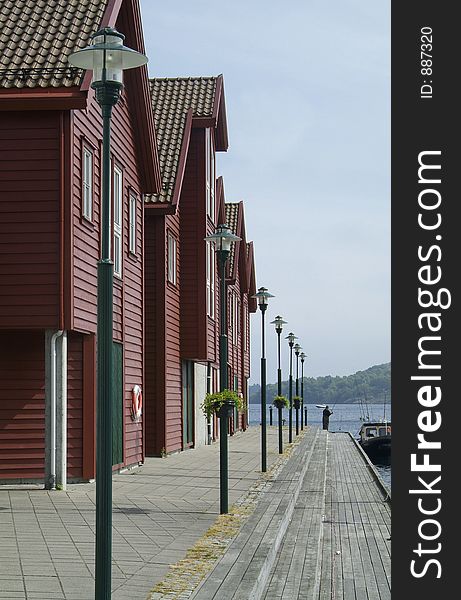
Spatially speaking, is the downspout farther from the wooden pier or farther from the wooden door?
the wooden pier

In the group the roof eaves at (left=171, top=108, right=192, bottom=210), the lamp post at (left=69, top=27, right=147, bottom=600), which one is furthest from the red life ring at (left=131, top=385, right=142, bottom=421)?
the lamp post at (left=69, top=27, right=147, bottom=600)

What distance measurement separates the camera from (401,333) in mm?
10188

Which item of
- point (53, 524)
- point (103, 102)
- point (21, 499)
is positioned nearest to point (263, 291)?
point (21, 499)

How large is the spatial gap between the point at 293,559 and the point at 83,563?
2605 millimetres

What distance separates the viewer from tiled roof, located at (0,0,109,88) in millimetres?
17719

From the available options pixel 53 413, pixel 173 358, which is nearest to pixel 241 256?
pixel 173 358

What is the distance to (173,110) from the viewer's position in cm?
3039

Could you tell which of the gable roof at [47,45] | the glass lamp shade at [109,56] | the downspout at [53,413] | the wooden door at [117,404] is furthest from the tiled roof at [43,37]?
the glass lamp shade at [109,56]

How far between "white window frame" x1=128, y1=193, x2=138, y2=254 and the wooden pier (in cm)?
580

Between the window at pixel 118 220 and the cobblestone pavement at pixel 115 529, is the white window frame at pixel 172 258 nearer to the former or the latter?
the window at pixel 118 220

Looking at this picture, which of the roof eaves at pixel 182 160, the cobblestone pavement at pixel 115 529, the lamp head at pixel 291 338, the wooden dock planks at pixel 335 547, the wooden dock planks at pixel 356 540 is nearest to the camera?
the cobblestone pavement at pixel 115 529

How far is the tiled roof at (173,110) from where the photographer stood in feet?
90.8

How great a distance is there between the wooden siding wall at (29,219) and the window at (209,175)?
13.4 meters

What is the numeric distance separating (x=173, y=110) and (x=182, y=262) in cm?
412
